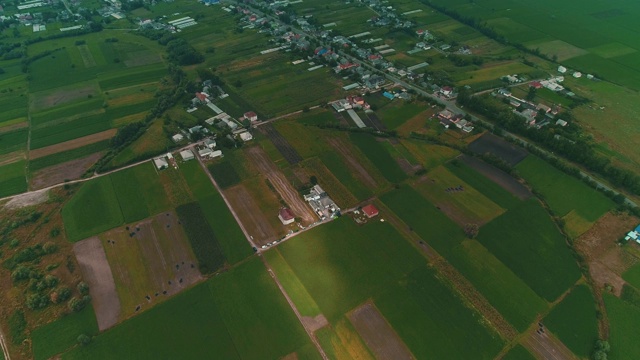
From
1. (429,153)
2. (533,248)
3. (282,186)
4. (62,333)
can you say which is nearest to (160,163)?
(282,186)

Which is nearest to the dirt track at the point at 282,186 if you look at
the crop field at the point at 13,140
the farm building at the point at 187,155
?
the farm building at the point at 187,155

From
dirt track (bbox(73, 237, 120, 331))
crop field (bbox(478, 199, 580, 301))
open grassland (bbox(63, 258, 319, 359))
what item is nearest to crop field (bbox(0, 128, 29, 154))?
dirt track (bbox(73, 237, 120, 331))

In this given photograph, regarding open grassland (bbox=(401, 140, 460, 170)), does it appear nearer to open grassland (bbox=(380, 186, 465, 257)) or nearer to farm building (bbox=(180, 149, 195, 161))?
open grassland (bbox=(380, 186, 465, 257))

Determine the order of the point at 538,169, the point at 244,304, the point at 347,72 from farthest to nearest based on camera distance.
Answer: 1. the point at 347,72
2. the point at 538,169
3. the point at 244,304

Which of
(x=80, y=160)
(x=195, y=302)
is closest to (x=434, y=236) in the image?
(x=195, y=302)

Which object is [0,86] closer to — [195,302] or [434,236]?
[195,302]

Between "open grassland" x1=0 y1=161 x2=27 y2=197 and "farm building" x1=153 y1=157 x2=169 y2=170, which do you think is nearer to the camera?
"open grassland" x1=0 y1=161 x2=27 y2=197
